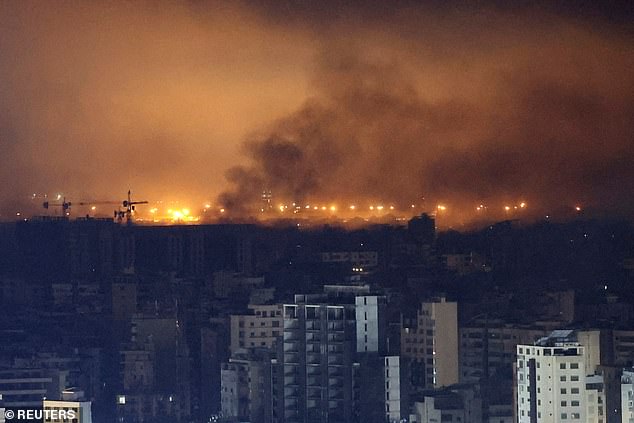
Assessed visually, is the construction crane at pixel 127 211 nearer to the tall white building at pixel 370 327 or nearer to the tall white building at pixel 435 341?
the tall white building at pixel 435 341

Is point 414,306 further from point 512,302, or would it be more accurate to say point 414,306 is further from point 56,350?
point 56,350

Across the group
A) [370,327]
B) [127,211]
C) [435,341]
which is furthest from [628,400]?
[127,211]

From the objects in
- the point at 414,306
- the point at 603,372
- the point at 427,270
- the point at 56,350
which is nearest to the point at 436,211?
the point at 427,270

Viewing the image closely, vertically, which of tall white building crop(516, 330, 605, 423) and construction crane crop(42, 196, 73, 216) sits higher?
construction crane crop(42, 196, 73, 216)

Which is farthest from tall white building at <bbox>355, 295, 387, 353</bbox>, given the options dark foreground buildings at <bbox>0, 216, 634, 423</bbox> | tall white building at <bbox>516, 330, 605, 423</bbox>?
tall white building at <bbox>516, 330, 605, 423</bbox>

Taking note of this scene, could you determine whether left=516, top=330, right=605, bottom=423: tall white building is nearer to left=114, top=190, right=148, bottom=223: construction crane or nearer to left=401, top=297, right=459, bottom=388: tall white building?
left=401, top=297, right=459, bottom=388: tall white building

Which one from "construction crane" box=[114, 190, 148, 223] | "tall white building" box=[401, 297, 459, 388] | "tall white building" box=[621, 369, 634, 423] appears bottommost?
"tall white building" box=[621, 369, 634, 423]
